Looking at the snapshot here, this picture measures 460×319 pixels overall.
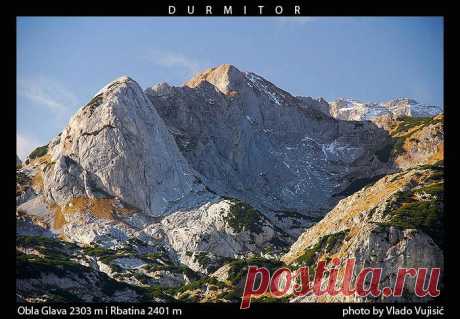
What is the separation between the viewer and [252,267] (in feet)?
509

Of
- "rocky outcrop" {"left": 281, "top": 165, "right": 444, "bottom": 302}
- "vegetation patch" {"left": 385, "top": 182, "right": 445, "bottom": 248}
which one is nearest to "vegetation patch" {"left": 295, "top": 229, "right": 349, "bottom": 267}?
"rocky outcrop" {"left": 281, "top": 165, "right": 444, "bottom": 302}

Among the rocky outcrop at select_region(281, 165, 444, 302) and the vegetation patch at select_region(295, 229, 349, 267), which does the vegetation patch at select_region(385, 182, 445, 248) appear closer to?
the rocky outcrop at select_region(281, 165, 444, 302)

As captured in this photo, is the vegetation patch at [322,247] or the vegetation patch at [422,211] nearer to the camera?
the vegetation patch at [422,211]

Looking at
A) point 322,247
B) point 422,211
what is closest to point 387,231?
point 422,211

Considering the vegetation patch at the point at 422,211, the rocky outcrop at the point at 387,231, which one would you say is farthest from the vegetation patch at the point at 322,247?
the vegetation patch at the point at 422,211

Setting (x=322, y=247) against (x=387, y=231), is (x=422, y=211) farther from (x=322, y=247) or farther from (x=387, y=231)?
(x=322, y=247)

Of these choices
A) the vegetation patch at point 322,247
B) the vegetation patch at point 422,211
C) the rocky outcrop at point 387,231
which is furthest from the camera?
the vegetation patch at point 322,247

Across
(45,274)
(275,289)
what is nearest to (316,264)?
A: (275,289)

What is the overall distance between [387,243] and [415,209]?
70.2ft

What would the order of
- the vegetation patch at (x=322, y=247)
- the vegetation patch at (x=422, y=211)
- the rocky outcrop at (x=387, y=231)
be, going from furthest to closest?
the vegetation patch at (x=322, y=247) < the vegetation patch at (x=422, y=211) < the rocky outcrop at (x=387, y=231)

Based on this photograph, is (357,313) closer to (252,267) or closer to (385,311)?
(385,311)

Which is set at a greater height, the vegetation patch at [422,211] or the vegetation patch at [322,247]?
the vegetation patch at [422,211]

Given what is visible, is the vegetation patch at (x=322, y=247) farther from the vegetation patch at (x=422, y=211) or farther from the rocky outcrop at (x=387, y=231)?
the vegetation patch at (x=422, y=211)

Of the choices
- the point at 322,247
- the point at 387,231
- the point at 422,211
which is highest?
the point at 422,211
